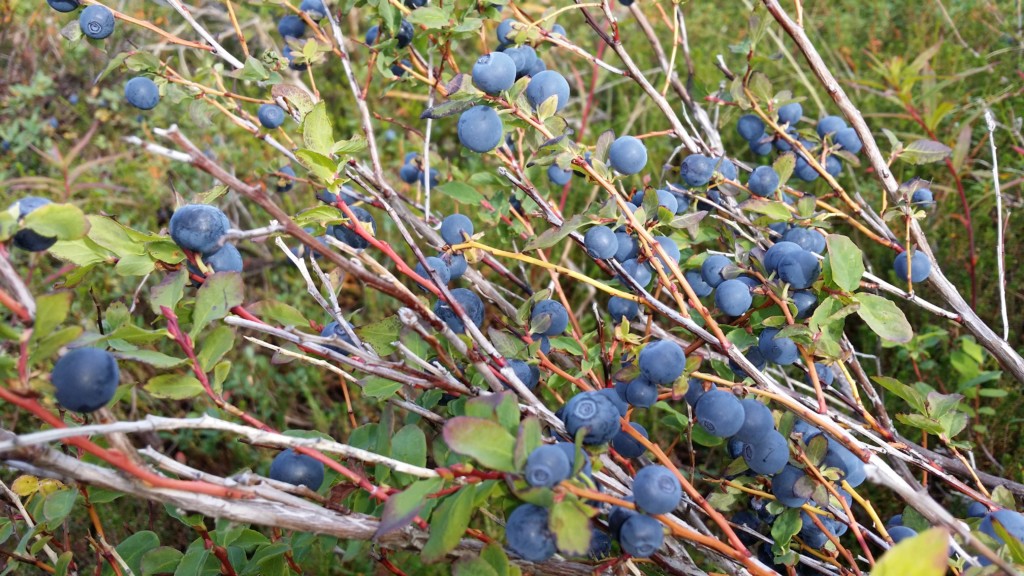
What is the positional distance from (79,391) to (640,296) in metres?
0.73

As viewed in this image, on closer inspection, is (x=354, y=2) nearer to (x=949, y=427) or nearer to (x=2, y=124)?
(x=949, y=427)

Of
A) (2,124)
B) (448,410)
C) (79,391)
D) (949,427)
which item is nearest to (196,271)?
(79,391)

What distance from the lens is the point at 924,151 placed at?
1319 mm

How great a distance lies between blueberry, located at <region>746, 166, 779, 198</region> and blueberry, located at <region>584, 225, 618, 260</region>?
413 mm

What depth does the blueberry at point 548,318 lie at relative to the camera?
1068 mm

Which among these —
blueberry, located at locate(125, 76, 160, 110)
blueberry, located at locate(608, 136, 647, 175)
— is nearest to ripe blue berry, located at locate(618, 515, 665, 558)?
blueberry, located at locate(608, 136, 647, 175)

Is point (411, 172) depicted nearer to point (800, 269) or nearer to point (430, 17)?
point (430, 17)

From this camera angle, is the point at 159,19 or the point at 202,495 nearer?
the point at 202,495

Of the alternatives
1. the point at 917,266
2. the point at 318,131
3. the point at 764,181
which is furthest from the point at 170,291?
the point at 917,266

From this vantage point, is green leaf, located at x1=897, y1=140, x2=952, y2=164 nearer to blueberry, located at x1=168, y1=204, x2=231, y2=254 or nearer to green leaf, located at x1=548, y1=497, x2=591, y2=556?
green leaf, located at x1=548, y1=497, x2=591, y2=556

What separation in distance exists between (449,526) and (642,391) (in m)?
0.32

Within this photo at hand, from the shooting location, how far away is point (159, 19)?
382cm

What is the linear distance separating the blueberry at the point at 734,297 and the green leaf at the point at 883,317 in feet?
0.49

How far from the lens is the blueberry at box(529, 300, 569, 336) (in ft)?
3.51
